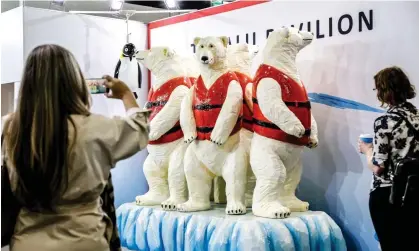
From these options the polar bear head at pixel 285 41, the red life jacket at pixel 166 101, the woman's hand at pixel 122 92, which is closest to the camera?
the woman's hand at pixel 122 92

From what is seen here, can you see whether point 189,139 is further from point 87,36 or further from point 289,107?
point 87,36

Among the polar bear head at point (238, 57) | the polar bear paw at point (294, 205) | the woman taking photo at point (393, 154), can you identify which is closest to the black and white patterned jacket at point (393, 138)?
the woman taking photo at point (393, 154)

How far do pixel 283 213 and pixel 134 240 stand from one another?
41.8 inches

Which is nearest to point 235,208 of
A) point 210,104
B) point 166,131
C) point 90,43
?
point 210,104

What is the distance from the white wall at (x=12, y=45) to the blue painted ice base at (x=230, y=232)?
58.0 inches

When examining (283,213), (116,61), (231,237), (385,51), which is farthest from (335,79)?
(116,61)

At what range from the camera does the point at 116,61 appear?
4.32 m

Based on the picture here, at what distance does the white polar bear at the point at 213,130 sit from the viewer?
2.88 metres

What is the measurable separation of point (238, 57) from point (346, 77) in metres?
0.63

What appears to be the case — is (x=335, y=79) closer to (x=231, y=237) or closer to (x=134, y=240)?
(x=231, y=237)

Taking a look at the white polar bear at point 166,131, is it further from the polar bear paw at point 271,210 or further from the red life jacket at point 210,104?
the polar bear paw at point 271,210

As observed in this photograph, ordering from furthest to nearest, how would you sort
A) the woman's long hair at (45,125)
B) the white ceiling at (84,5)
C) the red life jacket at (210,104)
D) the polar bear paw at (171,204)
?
1. the white ceiling at (84,5)
2. the polar bear paw at (171,204)
3. the red life jacket at (210,104)
4. the woman's long hair at (45,125)

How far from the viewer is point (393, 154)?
2.12 metres

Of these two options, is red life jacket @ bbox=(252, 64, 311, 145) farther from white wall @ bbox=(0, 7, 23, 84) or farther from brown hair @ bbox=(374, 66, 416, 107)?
white wall @ bbox=(0, 7, 23, 84)
